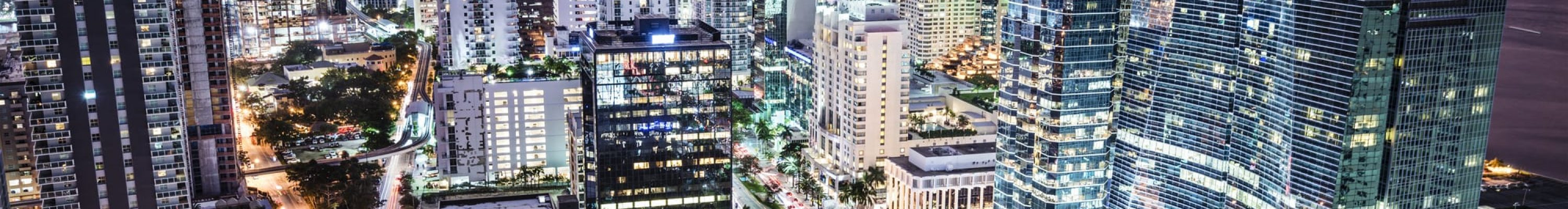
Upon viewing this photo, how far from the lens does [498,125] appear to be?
147500mm

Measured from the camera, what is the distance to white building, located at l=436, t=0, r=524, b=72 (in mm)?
190625

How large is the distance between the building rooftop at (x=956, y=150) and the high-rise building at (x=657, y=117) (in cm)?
2963

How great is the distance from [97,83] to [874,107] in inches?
2867

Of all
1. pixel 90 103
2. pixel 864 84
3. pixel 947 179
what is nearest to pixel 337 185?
pixel 90 103

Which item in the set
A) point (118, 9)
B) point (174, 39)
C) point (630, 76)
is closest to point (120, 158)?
point (118, 9)

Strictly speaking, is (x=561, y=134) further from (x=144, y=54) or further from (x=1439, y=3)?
(x=1439, y=3)

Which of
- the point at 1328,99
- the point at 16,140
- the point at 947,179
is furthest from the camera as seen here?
the point at 947,179

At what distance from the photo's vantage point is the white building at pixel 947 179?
434 feet

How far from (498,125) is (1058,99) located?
60.6m

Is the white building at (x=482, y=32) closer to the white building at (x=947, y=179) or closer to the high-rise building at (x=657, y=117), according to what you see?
the white building at (x=947, y=179)

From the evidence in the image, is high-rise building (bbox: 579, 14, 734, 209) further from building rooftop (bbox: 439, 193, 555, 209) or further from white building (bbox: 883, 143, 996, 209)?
white building (bbox: 883, 143, 996, 209)

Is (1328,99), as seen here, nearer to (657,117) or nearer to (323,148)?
(657,117)

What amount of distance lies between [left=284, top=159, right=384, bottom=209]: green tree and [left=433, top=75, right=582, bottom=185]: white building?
322 inches

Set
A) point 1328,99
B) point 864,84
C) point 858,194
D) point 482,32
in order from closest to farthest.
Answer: point 1328,99, point 858,194, point 864,84, point 482,32
